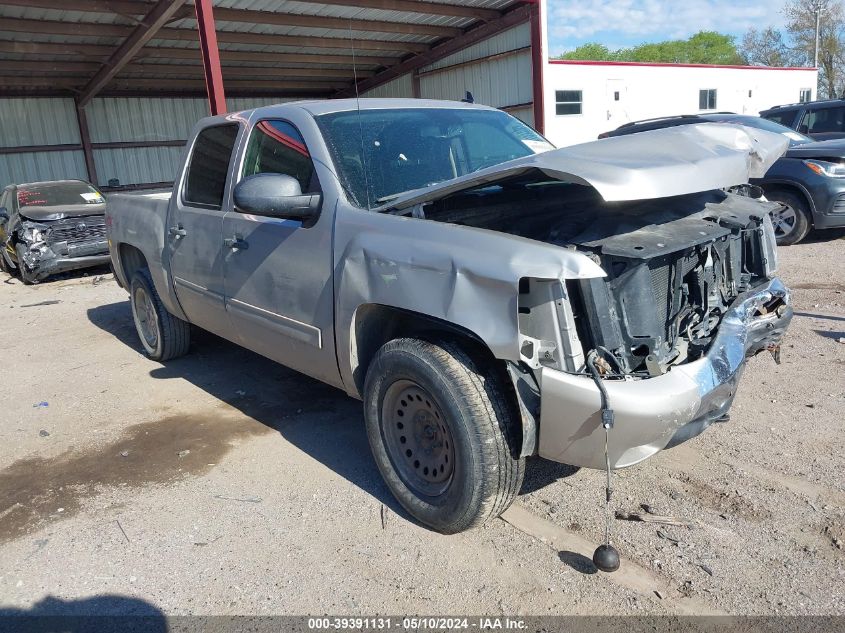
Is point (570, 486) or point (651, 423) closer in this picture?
point (651, 423)

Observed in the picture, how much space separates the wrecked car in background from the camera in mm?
10352

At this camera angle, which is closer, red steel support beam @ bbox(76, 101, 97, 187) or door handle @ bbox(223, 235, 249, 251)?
door handle @ bbox(223, 235, 249, 251)

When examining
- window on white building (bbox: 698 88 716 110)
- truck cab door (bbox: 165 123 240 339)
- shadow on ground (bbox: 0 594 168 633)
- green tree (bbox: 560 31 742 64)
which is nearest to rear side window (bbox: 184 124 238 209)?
truck cab door (bbox: 165 123 240 339)

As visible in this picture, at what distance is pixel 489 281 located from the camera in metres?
2.51

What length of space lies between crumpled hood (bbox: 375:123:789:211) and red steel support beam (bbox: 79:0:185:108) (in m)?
11.9

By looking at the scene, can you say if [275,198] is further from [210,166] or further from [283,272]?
[210,166]

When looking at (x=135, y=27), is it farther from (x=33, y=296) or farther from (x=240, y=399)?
(x=240, y=399)

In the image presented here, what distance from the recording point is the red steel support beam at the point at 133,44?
1312 centimetres

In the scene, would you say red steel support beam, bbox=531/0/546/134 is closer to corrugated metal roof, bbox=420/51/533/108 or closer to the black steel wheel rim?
corrugated metal roof, bbox=420/51/533/108

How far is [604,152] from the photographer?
280 centimetres

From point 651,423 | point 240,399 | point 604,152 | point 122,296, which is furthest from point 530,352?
point 122,296

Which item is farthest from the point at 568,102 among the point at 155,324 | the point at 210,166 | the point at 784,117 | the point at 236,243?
the point at 236,243

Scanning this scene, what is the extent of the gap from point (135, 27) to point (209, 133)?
1270 centimetres

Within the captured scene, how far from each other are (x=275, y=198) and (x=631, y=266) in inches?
67.8
